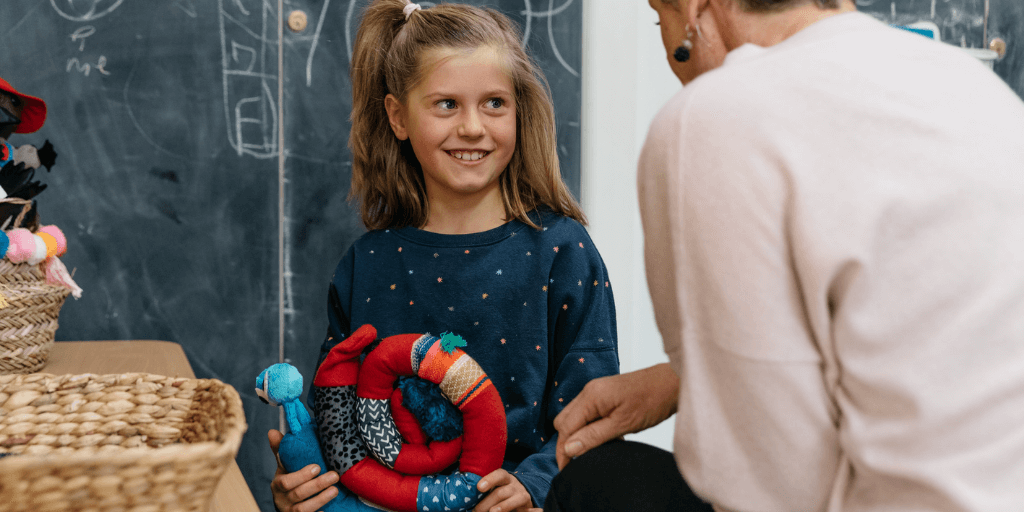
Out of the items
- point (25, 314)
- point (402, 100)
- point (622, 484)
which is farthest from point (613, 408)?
point (25, 314)

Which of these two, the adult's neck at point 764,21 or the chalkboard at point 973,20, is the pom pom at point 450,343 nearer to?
the adult's neck at point 764,21

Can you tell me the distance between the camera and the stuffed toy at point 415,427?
95cm

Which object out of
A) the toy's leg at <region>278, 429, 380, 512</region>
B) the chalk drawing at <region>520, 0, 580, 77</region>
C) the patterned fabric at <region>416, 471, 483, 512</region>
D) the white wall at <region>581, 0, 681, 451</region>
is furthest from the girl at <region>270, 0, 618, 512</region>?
the white wall at <region>581, 0, 681, 451</region>

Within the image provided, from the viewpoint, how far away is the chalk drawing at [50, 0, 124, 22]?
55.3 inches

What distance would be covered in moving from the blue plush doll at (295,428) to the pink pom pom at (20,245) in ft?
1.32

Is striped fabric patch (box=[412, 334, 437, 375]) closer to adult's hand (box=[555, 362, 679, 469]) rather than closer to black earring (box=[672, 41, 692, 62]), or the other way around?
adult's hand (box=[555, 362, 679, 469])

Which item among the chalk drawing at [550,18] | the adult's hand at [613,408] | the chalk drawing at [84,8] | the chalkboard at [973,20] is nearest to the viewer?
the adult's hand at [613,408]

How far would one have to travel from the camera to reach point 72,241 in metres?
1.44

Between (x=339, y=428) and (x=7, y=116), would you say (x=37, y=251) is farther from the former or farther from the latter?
(x=339, y=428)

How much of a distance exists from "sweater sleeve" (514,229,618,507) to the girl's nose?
8.8 inches

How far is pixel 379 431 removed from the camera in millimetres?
958

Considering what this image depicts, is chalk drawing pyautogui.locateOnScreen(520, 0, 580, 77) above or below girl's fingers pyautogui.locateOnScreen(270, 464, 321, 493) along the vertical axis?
above

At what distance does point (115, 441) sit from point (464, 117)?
26.1 inches

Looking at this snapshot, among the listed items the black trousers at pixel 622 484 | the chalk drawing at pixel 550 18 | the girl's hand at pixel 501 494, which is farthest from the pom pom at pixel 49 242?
the chalk drawing at pixel 550 18
